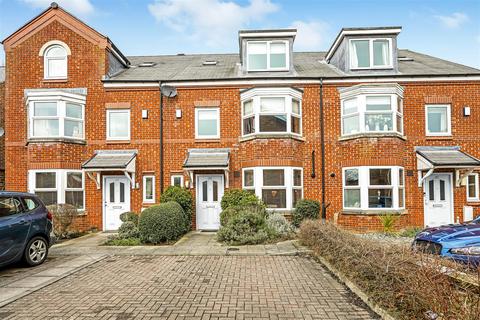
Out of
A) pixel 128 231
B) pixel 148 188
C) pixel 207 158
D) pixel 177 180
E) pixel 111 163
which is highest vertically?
pixel 207 158

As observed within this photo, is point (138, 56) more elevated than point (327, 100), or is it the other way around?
point (138, 56)

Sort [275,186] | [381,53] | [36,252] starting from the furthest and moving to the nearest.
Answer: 1. [381,53]
2. [275,186]
3. [36,252]

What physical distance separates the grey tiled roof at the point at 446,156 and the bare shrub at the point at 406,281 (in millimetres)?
7454

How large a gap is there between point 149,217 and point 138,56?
457 inches

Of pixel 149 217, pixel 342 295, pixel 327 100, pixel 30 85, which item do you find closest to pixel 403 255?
pixel 342 295

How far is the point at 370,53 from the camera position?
45.0 ft

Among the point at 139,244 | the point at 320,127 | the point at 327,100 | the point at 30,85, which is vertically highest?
the point at 30,85

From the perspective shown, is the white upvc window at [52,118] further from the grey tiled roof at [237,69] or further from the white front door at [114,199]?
the white front door at [114,199]

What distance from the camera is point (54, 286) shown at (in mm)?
6133

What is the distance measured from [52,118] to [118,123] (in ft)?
8.13

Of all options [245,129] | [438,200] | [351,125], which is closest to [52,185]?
[245,129]

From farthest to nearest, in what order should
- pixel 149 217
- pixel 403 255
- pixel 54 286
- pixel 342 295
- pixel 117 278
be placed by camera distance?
pixel 149 217 → pixel 117 278 → pixel 54 286 → pixel 342 295 → pixel 403 255

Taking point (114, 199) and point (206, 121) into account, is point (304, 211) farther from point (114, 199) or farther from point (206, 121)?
point (114, 199)

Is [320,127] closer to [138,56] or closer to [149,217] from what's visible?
[149,217]
